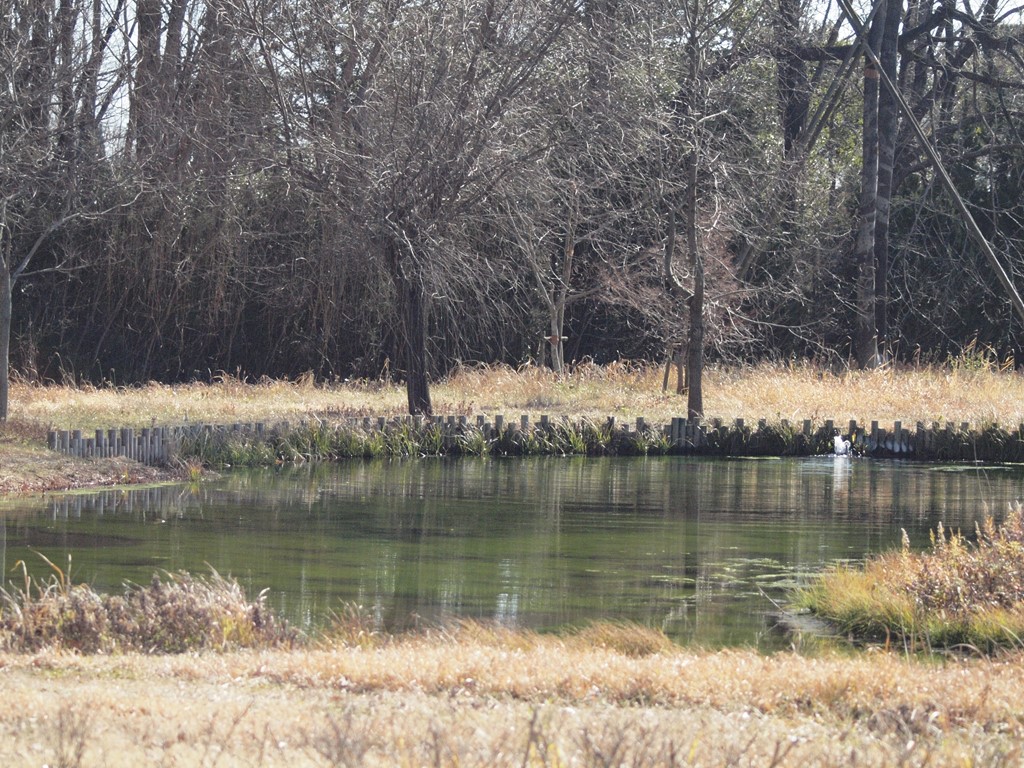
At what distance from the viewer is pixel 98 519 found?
14.6 m

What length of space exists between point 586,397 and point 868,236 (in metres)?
8.69

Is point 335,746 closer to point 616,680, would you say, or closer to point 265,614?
point 616,680

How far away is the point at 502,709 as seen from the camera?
6.30 m

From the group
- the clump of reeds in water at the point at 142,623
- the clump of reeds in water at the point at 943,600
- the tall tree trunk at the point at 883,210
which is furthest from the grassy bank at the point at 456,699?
the tall tree trunk at the point at 883,210

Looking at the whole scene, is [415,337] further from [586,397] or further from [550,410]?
[586,397]

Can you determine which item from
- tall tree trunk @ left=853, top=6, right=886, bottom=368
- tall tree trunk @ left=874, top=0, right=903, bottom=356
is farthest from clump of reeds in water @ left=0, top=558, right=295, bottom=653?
tall tree trunk @ left=874, top=0, right=903, bottom=356

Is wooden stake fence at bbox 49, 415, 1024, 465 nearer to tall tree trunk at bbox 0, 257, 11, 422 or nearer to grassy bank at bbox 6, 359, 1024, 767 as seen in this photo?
tall tree trunk at bbox 0, 257, 11, 422

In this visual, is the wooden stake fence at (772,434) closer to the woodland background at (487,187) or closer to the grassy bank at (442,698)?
the woodland background at (487,187)

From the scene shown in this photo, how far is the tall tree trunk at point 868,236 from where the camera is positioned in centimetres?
2989

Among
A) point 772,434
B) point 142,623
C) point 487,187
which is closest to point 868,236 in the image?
point 772,434

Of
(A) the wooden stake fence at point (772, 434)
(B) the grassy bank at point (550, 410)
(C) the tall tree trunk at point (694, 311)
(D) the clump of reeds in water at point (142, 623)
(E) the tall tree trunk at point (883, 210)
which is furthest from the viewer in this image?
(E) the tall tree trunk at point (883, 210)

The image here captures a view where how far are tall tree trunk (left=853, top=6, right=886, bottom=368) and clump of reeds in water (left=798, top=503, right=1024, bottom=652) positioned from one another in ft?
64.8

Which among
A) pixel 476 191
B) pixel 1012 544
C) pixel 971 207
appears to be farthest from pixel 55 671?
pixel 971 207

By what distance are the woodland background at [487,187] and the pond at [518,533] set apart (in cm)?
416
